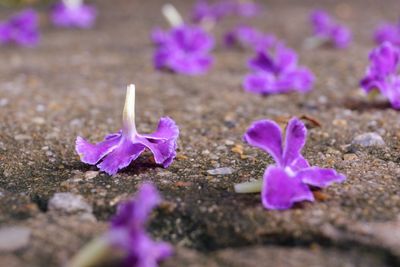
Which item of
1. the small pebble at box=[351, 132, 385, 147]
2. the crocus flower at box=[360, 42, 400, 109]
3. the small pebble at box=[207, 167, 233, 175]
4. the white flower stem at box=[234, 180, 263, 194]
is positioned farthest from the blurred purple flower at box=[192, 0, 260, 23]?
the white flower stem at box=[234, 180, 263, 194]

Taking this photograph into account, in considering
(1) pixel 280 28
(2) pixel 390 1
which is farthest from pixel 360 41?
(2) pixel 390 1

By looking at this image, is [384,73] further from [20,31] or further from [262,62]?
[20,31]

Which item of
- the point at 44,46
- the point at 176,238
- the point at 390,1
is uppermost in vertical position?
the point at 390,1

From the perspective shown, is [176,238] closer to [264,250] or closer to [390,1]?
[264,250]

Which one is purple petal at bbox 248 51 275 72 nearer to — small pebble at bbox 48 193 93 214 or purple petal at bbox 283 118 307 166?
purple petal at bbox 283 118 307 166

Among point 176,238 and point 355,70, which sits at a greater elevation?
point 355,70

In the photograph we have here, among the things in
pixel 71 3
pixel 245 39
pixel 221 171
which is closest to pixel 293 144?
pixel 221 171
